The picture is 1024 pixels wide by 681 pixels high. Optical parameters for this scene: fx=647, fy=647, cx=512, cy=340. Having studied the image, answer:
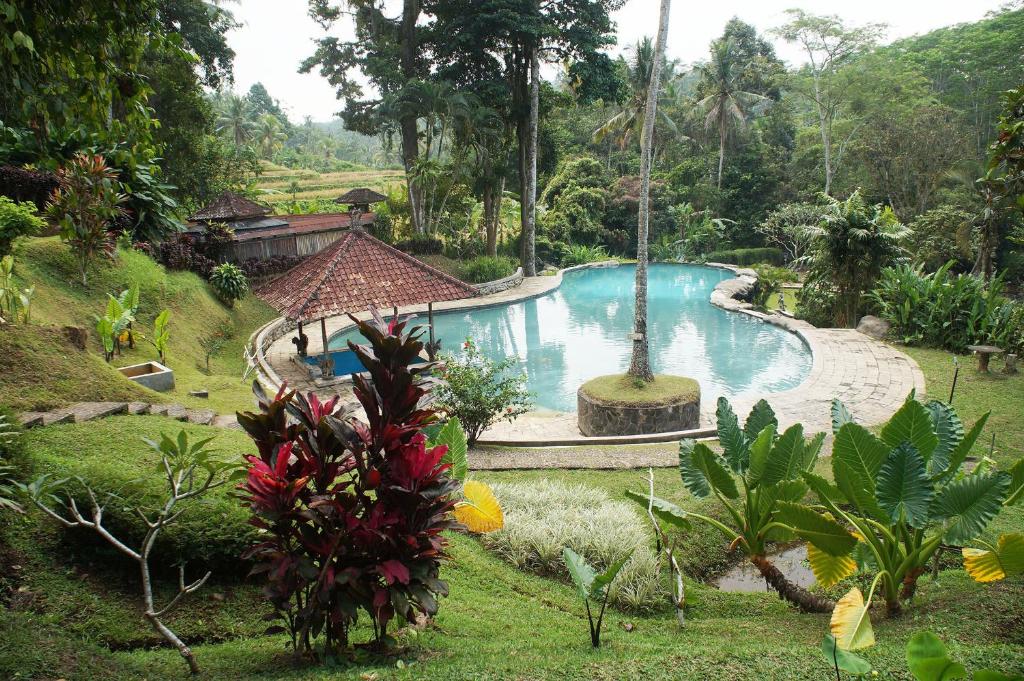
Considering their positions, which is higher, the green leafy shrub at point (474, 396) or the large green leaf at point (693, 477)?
A: the large green leaf at point (693, 477)

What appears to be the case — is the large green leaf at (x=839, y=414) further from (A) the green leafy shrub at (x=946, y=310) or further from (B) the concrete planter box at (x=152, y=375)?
(A) the green leafy shrub at (x=946, y=310)

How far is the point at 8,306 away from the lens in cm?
853

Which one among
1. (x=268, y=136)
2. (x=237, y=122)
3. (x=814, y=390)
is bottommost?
(x=814, y=390)

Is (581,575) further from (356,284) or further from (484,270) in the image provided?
(484,270)

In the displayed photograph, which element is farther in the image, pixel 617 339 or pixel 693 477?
pixel 617 339

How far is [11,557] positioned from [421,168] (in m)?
21.0

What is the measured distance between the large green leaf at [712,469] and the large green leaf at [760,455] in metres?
0.14

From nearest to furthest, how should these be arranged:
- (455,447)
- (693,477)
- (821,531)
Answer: (821,531), (693,477), (455,447)

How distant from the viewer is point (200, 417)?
723 cm

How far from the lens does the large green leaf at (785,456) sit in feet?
13.9

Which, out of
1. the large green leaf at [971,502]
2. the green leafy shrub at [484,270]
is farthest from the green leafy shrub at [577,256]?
the large green leaf at [971,502]

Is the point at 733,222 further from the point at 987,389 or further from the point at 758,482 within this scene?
the point at 758,482

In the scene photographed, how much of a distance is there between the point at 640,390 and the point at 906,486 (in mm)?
6905

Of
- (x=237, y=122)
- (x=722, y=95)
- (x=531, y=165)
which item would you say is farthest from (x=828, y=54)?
(x=237, y=122)
